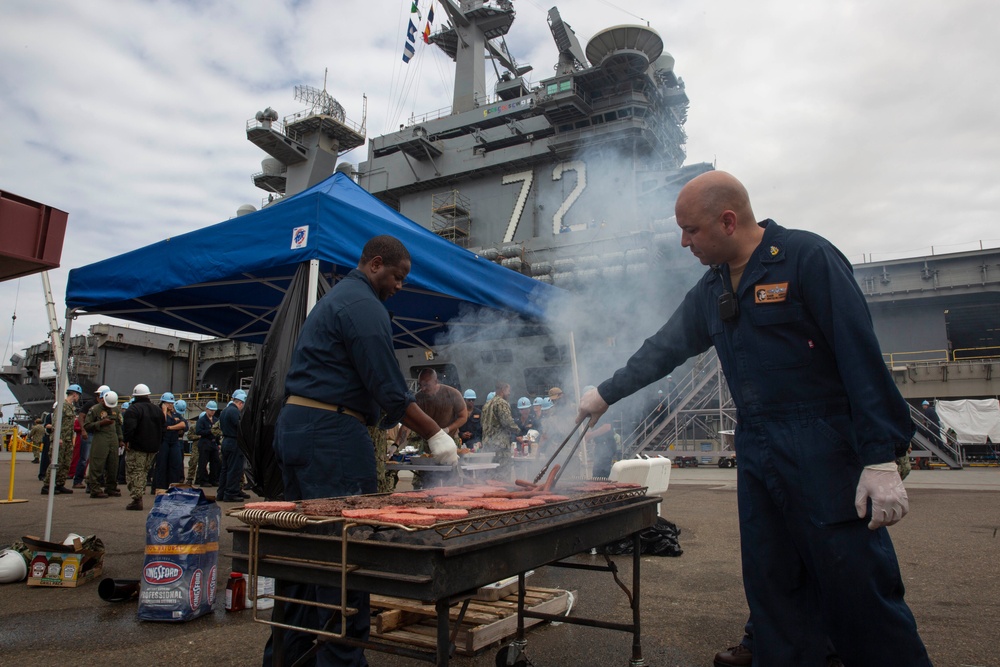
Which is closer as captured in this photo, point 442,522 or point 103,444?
point 442,522

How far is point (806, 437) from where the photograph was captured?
6.08 ft

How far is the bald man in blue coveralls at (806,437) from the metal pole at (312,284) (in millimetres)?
2644

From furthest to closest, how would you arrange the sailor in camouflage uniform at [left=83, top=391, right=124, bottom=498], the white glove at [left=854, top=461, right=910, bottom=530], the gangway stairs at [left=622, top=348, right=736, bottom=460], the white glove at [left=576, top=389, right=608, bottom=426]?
the gangway stairs at [left=622, top=348, right=736, bottom=460], the sailor in camouflage uniform at [left=83, top=391, right=124, bottom=498], the white glove at [left=576, top=389, right=608, bottom=426], the white glove at [left=854, top=461, right=910, bottom=530]

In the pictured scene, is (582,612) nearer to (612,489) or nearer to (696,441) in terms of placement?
(612,489)

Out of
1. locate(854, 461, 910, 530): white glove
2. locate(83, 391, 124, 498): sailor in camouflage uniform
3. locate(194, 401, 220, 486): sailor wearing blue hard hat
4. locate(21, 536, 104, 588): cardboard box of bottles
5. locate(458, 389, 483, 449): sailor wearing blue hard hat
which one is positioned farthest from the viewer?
locate(194, 401, 220, 486): sailor wearing blue hard hat

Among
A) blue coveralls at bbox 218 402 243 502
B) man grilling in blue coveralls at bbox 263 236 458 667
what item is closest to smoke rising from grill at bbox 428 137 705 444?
man grilling in blue coveralls at bbox 263 236 458 667

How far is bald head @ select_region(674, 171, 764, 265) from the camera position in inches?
83.7

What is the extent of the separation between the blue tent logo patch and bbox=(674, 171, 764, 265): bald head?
2.85m

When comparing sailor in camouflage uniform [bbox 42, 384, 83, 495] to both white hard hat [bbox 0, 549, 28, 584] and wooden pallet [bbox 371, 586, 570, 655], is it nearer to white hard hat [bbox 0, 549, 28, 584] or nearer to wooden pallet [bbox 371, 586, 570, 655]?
white hard hat [bbox 0, 549, 28, 584]

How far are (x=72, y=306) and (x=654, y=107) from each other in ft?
93.8

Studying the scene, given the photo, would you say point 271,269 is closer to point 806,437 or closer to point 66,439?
point 806,437

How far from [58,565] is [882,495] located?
5617 millimetres

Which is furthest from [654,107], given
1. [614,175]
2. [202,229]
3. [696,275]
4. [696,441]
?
[202,229]

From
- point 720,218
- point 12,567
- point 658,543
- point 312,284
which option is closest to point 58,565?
point 12,567
